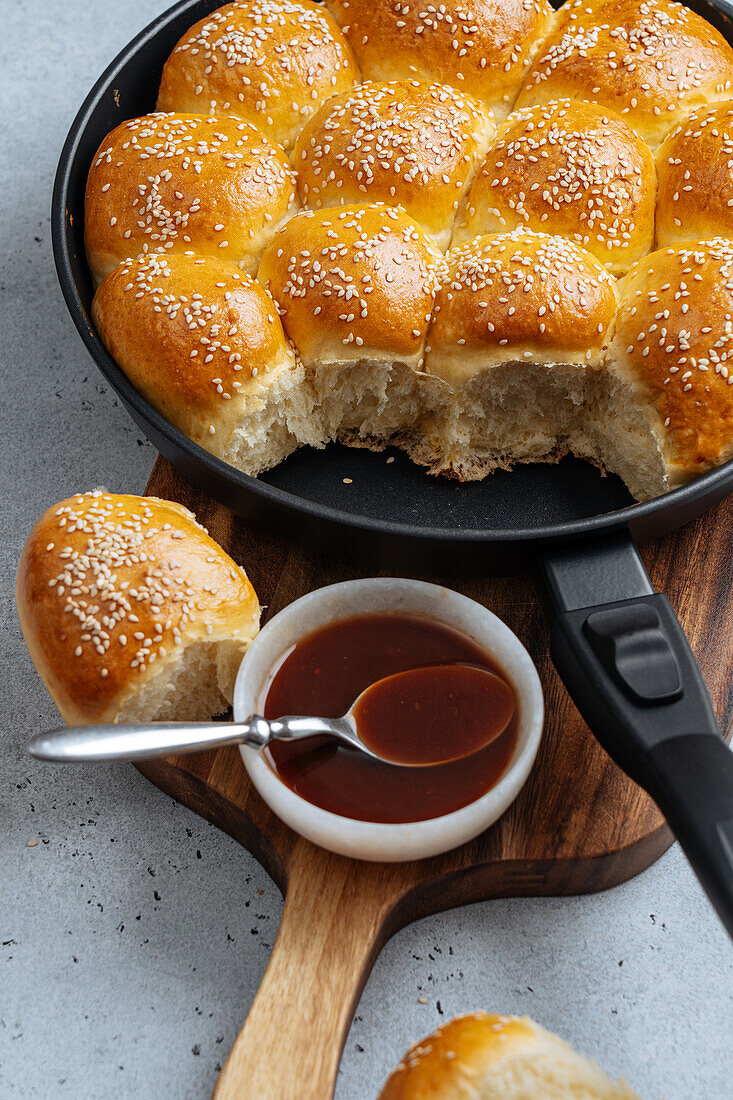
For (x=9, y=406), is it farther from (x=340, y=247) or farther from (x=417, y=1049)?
(x=417, y=1049)

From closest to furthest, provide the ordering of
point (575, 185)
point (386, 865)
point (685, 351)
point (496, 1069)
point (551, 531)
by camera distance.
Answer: point (496, 1069)
point (386, 865)
point (551, 531)
point (685, 351)
point (575, 185)

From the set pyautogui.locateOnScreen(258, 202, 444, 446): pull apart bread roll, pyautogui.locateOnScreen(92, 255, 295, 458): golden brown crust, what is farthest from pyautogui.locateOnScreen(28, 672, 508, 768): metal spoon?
pyautogui.locateOnScreen(258, 202, 444, 446): pull apart bread roll

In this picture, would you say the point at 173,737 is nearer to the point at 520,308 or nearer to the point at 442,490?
the point at 442,490

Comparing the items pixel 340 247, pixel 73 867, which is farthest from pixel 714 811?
pixel 340 247

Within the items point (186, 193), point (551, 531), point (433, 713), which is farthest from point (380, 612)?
point (186, 193)

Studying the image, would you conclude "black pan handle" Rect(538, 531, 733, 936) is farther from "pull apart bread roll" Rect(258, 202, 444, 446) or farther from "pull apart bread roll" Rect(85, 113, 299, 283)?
"pull apart bread roll" Rect(85, 113, 299, 283)

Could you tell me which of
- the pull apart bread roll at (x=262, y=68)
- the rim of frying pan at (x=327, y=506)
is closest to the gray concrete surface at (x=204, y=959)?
the rim of frying pan at (x=327, y=506)

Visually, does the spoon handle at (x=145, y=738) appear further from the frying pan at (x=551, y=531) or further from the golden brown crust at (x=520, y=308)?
the golden brown crust at (x=520, y=308)
